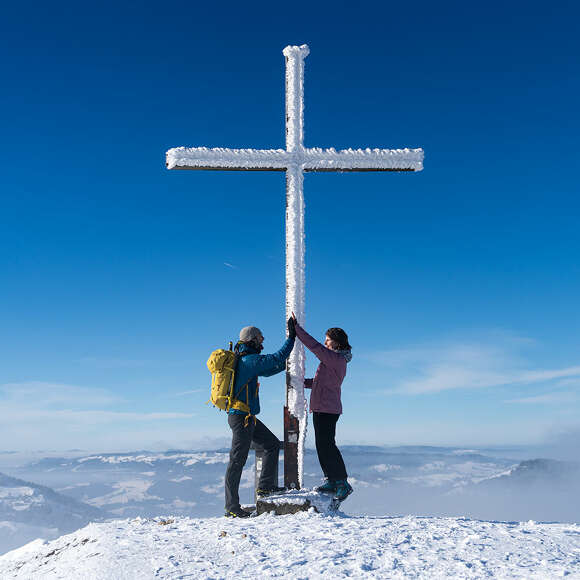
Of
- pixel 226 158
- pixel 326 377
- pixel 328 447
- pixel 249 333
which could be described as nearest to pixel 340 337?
pixel 326 377

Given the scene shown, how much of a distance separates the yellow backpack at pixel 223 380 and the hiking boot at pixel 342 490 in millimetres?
1576

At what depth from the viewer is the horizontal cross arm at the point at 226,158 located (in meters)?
8.50

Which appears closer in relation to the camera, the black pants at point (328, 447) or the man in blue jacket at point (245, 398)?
the man in blue jacket at point (245, 398)

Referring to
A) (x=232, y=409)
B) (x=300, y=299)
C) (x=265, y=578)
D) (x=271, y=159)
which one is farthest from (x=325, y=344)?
(x=265, y=578)

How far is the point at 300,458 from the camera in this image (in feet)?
26.6

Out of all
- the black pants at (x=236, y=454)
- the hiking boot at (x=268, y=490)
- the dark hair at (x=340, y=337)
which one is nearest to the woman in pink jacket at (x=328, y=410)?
the dark hair at (x=340, y=337)

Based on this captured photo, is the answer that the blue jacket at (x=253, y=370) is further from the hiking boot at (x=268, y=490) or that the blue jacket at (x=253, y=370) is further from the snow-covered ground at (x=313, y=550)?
the snow-covered ground at (x=313, y=550)

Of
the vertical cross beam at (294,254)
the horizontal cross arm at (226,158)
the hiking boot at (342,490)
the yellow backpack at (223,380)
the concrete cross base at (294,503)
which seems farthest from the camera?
the horizontal cross arm at (226,158)

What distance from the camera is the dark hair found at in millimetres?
7848

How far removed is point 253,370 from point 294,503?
1.77 m

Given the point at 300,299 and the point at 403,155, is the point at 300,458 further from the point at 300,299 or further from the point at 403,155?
the point at 403,155

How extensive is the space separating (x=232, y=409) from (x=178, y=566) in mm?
2323

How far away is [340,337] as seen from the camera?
7.88 m

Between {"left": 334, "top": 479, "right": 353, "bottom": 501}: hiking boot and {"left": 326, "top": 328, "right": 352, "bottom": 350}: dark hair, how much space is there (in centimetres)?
178
